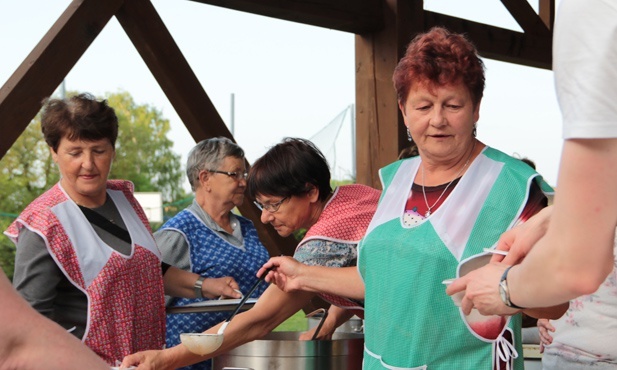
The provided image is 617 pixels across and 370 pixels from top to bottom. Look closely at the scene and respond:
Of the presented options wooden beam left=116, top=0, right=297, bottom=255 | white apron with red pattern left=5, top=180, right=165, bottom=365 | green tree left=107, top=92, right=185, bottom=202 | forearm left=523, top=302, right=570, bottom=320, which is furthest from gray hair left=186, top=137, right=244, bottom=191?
green tree left=107, top=92, right=185, bottom=202

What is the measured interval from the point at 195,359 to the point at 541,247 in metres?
1.43

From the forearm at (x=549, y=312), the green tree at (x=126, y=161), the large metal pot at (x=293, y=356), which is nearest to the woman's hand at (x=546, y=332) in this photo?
the large metal pot at (x=293, y=356)

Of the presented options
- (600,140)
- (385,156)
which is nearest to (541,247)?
(600,140)

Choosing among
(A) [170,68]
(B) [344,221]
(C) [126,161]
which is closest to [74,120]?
(B) [344,221]

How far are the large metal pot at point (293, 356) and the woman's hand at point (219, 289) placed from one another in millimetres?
656

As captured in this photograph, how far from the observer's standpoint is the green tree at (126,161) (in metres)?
19.2

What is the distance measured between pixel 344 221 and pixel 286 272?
0.68ft

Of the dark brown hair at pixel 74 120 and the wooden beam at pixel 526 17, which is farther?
the wooden beam at pixel 526 17

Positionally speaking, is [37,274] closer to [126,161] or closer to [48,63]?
[48,63]

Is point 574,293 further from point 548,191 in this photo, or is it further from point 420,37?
point 420,37

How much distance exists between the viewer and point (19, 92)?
11.0 ft

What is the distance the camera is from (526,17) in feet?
18.5

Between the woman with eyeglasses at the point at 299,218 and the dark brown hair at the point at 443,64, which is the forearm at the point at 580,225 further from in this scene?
the woman with eyeglasses at the point at 299,218

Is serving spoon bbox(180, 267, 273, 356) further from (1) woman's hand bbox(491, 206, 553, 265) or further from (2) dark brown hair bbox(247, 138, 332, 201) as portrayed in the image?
(1) woman's hand bbox(491, 206, 553, 265)
